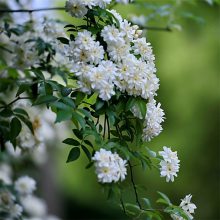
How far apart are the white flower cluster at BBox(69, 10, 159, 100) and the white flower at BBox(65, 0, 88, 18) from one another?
0.10m

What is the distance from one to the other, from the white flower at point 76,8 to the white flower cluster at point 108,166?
45cm

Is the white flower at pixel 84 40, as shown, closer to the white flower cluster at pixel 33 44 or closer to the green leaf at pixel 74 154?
the green leaf at pixel 74 154

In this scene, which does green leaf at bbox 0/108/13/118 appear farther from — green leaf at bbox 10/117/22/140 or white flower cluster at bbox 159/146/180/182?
white flower cluster at bbox 159/146/180/182

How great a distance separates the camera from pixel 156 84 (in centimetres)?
151

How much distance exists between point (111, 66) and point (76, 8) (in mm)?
253

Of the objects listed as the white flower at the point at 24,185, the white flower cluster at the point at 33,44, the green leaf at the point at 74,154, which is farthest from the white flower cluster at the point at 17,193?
the green leaf at the point at 74,154

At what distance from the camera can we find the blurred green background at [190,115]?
Result: 385 inches

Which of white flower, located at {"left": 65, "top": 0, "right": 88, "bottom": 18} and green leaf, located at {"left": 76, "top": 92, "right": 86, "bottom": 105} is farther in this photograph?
white flower, located at {"left": 65, "top": 0, "right": 88, "bottom": 18}

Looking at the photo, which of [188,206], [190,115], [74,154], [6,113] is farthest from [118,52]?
[190,115]

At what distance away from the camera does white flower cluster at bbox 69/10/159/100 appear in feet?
4.70

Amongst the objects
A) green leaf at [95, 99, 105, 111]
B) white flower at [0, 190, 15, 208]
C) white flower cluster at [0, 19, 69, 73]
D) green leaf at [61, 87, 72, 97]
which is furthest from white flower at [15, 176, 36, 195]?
green leaf at [95, 99, 105, 111]

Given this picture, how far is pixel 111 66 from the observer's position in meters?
1.45

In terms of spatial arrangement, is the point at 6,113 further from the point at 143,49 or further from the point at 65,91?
the point at 143,49

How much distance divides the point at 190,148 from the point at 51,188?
12.7ft
